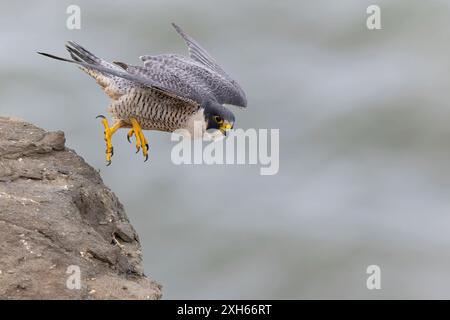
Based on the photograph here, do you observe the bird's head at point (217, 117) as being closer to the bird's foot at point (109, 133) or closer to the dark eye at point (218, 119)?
the dark eye at point (218, 119)

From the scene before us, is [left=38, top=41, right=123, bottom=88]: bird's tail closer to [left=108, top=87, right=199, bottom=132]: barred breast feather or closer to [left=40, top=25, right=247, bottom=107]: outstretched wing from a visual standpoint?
[left=40, top=25, right=247, bottom=107]: outstretched wing

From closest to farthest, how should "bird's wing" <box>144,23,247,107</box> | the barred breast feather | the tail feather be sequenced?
the tail feather < the barred breast feather < "bird's wing" <box>144,23,247,107</box>

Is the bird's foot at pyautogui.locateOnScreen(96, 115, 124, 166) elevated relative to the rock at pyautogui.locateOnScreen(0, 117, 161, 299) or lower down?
elevated

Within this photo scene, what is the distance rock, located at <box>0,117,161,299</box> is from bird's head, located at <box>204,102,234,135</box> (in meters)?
1.73

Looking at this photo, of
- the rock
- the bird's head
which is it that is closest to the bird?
the bird's head

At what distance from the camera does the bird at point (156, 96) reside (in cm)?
849

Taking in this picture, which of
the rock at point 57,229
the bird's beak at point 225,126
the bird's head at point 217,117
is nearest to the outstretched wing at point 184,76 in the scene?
the bird's head at point 217,117

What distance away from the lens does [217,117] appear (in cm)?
898

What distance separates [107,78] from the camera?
881 centimetres

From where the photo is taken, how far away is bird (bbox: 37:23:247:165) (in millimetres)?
8492

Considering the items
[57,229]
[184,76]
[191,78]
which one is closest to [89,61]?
[184,76]
